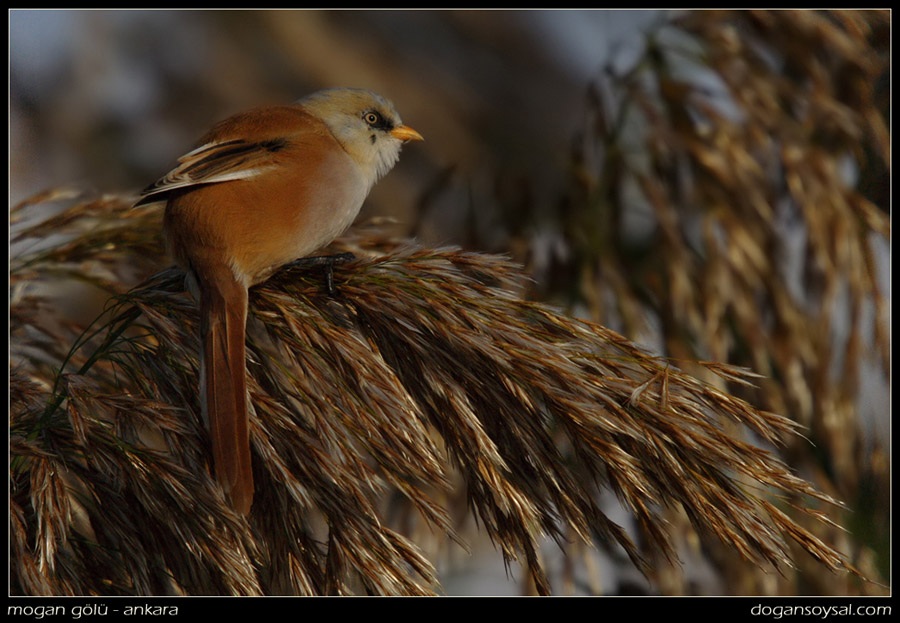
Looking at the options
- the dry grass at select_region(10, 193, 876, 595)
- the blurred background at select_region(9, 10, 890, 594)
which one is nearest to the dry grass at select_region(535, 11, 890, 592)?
the blurred background at select_region(9, 10, 890, 594)

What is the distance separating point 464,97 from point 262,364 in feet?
11.3

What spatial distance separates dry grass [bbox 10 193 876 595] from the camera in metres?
1.69

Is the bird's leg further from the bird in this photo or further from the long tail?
the long tail

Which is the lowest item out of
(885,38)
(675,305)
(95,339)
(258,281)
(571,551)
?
(571,551)

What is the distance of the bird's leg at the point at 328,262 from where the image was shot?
1932 mm

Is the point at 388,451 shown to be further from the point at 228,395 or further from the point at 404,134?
the point at 404,134

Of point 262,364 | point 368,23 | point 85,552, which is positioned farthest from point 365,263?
point 368,23

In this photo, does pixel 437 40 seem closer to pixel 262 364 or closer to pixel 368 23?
pixel 368 23

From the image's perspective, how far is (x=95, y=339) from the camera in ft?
7.82

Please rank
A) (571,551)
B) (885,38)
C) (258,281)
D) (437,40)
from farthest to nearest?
(437,40) → (885,38) → (571,551) → (258,281)

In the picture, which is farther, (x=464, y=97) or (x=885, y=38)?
(x=464, y=97)

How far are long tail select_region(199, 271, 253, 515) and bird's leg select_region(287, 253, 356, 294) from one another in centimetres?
19

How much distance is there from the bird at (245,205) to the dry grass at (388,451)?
89 mm

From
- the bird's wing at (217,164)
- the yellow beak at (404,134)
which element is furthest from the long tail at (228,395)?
the yellow beak at (404,134)
